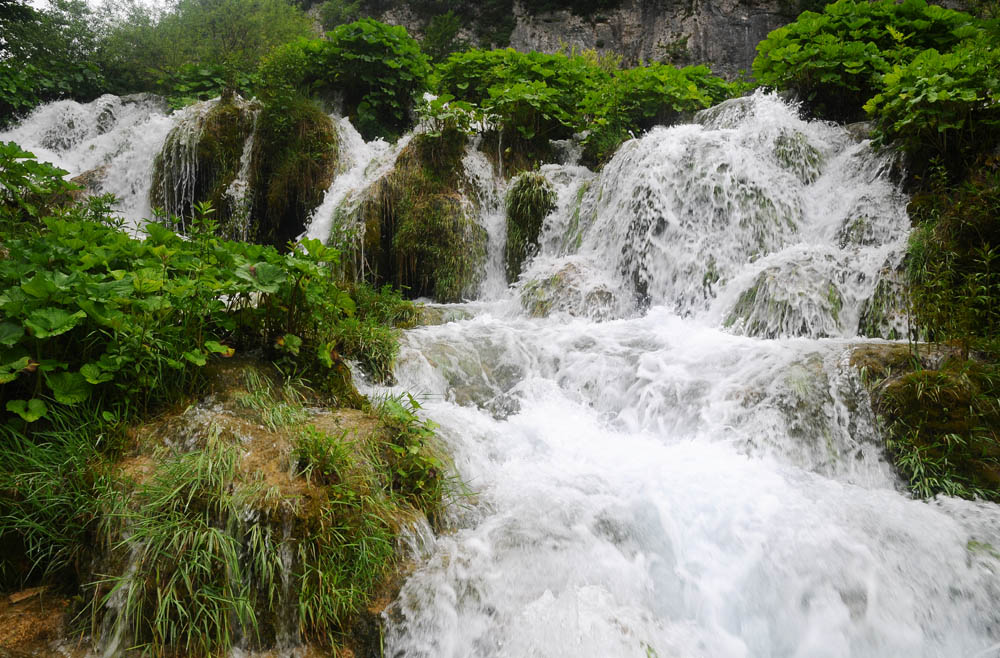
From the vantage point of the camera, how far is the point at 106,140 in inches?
402

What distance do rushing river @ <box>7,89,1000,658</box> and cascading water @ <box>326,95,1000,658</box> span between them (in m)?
0.01

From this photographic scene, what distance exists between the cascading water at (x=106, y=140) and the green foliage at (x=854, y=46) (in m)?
10.3

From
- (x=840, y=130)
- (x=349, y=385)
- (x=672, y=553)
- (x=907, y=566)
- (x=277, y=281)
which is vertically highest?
(x=840, y=130)

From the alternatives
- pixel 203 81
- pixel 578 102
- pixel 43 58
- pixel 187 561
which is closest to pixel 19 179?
pixel 187 561

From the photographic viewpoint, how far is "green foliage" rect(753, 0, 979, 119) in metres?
7.15


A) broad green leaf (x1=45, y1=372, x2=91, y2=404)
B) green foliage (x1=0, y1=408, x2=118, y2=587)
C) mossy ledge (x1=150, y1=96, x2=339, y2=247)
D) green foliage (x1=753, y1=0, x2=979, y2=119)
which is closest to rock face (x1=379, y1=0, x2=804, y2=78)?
green foliage (x1=753, y1=0, x2=979, y2=119)

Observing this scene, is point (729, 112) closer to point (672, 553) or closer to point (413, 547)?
point (672, 553)

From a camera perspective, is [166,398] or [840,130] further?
[840,130]

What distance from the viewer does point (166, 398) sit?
260 cm

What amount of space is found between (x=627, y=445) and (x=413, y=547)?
1.83m

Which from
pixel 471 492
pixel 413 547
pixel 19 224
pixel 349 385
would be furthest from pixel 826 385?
pixel 19 224

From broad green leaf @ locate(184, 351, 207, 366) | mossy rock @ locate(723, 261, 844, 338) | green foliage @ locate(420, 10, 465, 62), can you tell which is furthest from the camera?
green foliage @ locate(420, 10, 465, 62)

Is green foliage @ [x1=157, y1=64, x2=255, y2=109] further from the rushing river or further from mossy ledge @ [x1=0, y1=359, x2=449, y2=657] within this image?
mossy ledge @ [x1=0, y1=359, x2=449, y2=657]

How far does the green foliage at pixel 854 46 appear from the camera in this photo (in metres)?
7.15
